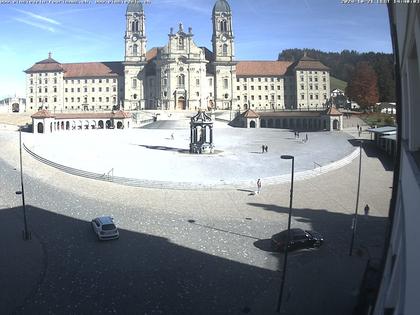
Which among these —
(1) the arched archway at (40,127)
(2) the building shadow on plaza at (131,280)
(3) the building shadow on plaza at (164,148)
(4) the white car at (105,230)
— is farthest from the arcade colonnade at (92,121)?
(2) the building shadow on plaza at (131,280)

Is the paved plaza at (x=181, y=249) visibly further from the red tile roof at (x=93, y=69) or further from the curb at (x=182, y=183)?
the red tile roof at (x=93, y=69)

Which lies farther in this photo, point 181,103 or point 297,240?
point 181,103

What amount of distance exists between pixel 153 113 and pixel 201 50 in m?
25.0

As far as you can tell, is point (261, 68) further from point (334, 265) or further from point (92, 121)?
point (334, 265)

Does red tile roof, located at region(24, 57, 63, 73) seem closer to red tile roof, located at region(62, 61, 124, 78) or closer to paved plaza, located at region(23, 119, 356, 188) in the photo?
red tile roof, located at region(62, 61, 124, 78)

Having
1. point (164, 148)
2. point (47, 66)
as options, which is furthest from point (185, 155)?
point (47, 66)

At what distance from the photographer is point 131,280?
18.0 metres

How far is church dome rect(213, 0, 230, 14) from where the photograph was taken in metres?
117

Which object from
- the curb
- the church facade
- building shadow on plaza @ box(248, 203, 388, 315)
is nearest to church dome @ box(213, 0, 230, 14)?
the church facade

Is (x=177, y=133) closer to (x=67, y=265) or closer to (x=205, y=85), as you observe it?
(x=205, y=85)

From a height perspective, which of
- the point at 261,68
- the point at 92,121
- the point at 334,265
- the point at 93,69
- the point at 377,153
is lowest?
the point at 334,265

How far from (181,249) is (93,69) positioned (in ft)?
370

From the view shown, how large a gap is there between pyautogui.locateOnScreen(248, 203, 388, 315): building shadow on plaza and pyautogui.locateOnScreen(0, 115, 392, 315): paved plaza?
0.19 feet

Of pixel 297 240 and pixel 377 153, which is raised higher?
pixel 377 153
